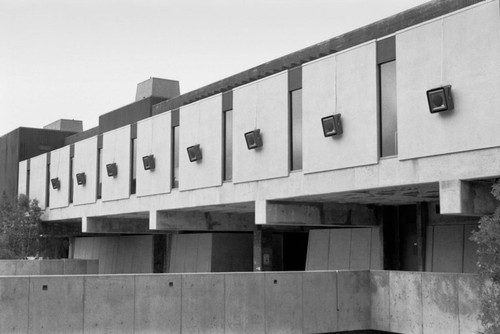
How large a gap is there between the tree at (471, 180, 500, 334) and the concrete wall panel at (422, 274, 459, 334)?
5.89 feet

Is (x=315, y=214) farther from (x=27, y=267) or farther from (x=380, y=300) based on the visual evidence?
(x=27, y=267)

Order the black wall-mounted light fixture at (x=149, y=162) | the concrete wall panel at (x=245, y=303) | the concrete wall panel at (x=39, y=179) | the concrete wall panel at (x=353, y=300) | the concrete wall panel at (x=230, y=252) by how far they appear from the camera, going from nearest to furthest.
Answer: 1. the concrete wall panel at (x=245, y=303)
2. the concrete wall panel at (x=353, y=300)
3. the black wall-mounted light fixture at (x=149, y=162)
4. the concrete wall panel at (x=230, y=252)
5. the concrete wall panel at (x=39, y=179)

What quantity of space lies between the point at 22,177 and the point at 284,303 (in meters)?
34.9

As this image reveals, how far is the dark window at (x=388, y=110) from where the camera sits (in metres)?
19.2

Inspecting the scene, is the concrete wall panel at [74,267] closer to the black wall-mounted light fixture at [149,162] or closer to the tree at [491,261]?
the black wall-mounted light fixture at [149,162]

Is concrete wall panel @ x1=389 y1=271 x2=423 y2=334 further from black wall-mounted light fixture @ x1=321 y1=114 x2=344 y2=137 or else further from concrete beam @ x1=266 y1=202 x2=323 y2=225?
concrete beam @ x1=266 y1=202 x2=323 y2=225

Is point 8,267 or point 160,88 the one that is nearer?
point 8,267

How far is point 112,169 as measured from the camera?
3434 centimetres

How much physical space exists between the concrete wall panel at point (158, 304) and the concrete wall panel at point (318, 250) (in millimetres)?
12607

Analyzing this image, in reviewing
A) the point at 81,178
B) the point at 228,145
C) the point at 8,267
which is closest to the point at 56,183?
the point at 81,178

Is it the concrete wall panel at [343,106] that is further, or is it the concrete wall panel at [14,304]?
the concrete wall panel at [343,106]

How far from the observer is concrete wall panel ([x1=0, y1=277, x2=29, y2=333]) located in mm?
15039

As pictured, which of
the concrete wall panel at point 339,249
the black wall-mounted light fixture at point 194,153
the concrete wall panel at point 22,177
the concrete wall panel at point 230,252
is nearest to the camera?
the black wall-mounted light fixture at point 194,153

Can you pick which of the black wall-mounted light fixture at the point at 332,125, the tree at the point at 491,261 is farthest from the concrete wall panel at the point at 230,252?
the tree at the point at 491,261
